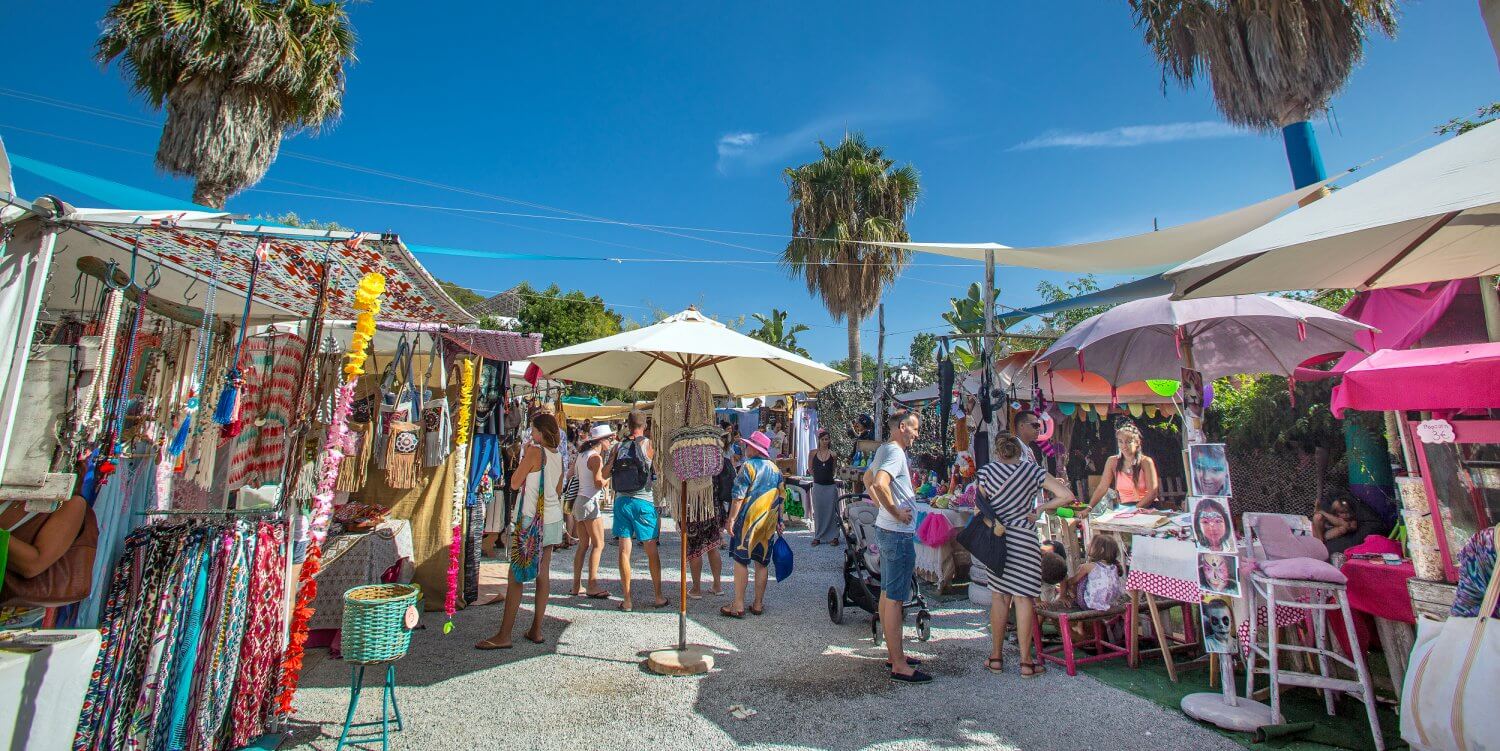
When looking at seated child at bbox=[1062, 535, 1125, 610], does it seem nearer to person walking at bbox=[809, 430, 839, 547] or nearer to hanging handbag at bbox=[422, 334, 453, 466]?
person walking at bbox=[809, 430, 839, 547]

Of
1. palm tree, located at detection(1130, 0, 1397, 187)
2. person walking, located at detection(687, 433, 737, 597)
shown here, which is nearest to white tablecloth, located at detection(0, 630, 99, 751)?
person walking, located at detection(687, 433, 737, 597)

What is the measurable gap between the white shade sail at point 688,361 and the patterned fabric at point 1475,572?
12.2 ft

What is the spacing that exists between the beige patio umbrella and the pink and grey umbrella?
96.2 inches

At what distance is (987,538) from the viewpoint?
15.4 ft

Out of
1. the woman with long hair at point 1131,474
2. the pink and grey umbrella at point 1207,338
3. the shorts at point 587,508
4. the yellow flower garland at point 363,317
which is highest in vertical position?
the pink and grey umbrella at point 1207,338

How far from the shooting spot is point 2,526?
2.79m

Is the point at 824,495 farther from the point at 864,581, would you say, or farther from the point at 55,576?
the point at 55,576

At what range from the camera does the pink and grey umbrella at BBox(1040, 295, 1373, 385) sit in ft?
16.3

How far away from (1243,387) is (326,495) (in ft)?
42.4

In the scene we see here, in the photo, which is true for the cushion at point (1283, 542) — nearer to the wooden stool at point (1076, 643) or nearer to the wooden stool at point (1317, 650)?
the wooden stool at point (1317, 650)

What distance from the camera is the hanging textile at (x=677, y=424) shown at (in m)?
5.34

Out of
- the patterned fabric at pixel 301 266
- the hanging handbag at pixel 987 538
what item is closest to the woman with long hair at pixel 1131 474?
the hanging handbag at pixel 987 538

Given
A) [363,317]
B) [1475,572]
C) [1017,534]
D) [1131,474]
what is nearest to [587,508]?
[363,317]

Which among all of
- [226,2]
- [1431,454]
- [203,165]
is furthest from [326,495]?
[226,2]
